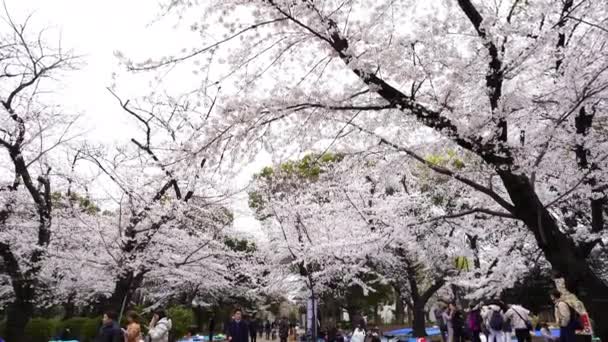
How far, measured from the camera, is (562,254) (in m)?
5.42

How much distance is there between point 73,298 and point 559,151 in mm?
21037

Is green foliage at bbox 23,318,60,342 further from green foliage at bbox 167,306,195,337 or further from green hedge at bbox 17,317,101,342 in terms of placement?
green foliage at bbox 167,306,195,337

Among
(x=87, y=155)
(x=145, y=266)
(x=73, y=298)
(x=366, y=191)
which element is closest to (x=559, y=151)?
(x=366, y=191)

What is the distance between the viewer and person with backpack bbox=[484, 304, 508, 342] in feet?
32.2

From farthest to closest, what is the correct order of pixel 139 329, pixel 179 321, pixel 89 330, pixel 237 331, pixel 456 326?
pixel 179 321
pixel 89 330
pixel 456 326
pixel 237 331
pixel 139 329

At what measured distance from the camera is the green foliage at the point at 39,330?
15.8 m

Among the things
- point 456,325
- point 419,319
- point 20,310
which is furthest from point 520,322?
point 20,310

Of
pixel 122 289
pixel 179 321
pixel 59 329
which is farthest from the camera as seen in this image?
pixel 179 321

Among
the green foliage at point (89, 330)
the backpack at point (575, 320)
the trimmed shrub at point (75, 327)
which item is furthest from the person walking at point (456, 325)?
the trimmed shrub at point (75, 327)

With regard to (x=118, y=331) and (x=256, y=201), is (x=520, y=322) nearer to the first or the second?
(x=118, y=331)

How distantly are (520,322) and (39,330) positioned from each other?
1529 cm

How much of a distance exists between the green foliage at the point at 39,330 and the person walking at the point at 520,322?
49.0 feet

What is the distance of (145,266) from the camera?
12.0m

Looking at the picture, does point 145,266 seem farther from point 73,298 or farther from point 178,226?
point 73,298
